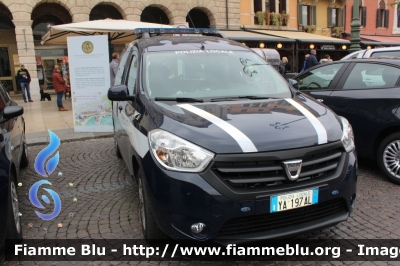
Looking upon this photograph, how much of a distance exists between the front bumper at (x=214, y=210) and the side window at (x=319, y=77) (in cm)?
322

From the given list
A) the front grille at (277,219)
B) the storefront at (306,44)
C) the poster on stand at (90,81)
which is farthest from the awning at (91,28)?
the storefront at (306,44)

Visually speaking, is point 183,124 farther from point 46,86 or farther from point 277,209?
point 46,86

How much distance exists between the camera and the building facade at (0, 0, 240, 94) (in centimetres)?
1966

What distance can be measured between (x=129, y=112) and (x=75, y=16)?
17.5 metres

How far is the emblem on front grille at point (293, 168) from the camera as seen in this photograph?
8.97ft

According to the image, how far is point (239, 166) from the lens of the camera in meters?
2.69

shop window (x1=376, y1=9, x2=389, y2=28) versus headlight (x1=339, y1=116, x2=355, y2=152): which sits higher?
shop window (x1=376, y1=9, x2=389, y2=28)

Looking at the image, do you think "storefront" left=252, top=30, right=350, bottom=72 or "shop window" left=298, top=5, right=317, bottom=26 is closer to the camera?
"storefront" left=252, top=30, right=350, bottom=72

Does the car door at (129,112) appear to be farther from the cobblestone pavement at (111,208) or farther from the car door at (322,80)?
the car door at (322,80)

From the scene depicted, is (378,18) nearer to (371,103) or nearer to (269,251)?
(371,103)

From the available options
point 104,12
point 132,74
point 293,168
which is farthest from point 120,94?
point 104,12

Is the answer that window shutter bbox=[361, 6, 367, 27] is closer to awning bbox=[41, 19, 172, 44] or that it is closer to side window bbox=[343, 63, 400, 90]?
awning bbox=[41, 19, 172, 44]

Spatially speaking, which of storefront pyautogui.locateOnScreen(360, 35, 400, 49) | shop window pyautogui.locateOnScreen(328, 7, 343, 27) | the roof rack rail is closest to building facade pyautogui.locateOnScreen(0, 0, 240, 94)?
shop window pyautogui.locateOnScreen(328, 7, 343, 27)

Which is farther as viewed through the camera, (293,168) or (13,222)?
(13,222)
